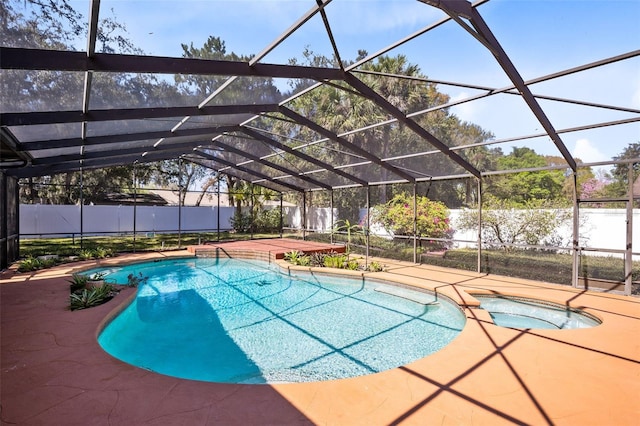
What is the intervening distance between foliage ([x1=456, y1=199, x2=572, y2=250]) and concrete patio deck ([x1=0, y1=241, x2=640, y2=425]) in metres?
4.92

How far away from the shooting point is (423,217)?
11.4m

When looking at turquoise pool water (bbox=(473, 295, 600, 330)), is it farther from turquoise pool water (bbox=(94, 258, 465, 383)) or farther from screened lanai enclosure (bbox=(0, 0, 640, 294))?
screened lanai enclosure (bbox=(0, 0, 640, 294))

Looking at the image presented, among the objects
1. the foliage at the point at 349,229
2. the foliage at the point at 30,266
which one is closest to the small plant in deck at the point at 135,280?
the foliage at the point at 30,266

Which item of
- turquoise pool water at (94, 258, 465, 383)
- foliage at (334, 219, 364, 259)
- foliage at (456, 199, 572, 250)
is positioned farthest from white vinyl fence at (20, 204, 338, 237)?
turquoise pool water at (94, 258, 465, 383)

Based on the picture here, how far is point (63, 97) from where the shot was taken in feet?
15.9

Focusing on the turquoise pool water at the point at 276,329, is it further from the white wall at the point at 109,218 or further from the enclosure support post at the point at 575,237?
the white wall at the point at 109,218

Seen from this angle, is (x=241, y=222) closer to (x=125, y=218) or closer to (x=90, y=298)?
(x=125, y=218)

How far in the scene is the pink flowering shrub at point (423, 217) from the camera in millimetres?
11477

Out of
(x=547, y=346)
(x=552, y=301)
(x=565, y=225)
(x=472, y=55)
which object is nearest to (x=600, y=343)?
(x=547, y=346)

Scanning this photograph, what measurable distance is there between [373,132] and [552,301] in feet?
17.4

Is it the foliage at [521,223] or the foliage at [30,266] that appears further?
the foliage at [521,223]

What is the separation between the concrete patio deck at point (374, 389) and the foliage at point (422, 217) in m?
7.01

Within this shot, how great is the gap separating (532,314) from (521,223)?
4361mm

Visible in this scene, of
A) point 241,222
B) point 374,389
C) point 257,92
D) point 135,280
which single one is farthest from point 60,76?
point 241,222
